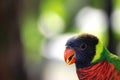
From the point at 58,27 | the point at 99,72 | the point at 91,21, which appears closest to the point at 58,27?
the point at 58,27

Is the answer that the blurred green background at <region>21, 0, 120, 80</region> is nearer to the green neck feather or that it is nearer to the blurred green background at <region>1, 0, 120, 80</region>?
the blurred green background at <region>1, 0, 120, 80</region>

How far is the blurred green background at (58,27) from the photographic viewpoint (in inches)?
165

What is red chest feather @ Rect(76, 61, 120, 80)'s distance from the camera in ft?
4.18

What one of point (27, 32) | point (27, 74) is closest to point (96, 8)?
point (27, 32)

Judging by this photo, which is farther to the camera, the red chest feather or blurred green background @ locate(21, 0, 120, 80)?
blurred green background @ locate(21, 0, 120, 80)

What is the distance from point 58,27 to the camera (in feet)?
15.5

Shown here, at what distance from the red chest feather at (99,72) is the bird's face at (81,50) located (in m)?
0.02

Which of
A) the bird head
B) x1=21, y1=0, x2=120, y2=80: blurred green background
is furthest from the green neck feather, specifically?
x1=21, y1=0, x2=120, y2=80: blurred green background

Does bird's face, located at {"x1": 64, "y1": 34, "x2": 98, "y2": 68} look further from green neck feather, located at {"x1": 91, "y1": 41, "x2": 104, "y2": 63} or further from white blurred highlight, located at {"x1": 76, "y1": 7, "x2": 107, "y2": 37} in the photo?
white blurred highlight, located at {"x1": 76, "y1": 7, "x2": 107, "y2": 37}

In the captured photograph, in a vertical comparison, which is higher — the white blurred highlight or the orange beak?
the orange beak

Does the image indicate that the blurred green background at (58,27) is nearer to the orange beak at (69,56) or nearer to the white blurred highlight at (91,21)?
the white blurred highlight at (91,21)

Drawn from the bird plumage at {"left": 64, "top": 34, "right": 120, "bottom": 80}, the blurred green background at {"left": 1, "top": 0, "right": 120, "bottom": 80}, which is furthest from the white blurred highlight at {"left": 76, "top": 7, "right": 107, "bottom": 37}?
the bird plumage at {"left": 64, "top": 34, "right": 120, "bottom": 80}

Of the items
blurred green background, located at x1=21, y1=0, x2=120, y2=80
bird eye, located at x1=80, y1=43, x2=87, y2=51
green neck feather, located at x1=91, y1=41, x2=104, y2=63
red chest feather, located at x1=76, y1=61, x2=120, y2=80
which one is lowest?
blurred green background, located at x1=21, y1=0, x2=120, y2=80

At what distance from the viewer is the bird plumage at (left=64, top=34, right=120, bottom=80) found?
1.25 meters
